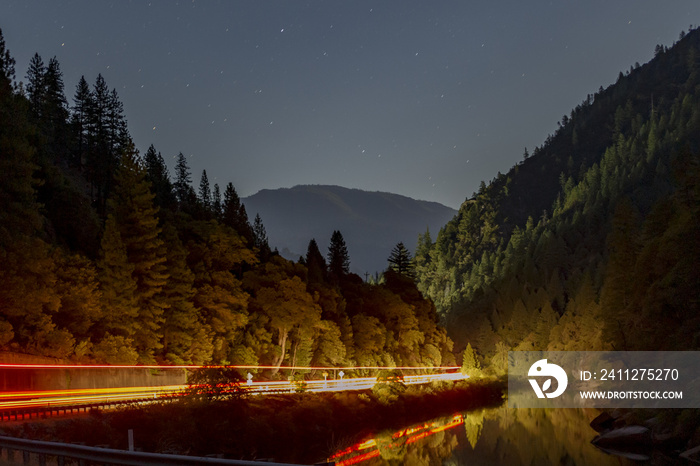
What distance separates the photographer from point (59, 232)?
56594mm

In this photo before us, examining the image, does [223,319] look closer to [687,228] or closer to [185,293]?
[185,293]

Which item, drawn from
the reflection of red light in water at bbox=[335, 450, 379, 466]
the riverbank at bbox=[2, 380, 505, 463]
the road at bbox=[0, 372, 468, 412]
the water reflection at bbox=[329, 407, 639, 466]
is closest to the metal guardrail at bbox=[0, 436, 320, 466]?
the riverbank at bbox=[2, 380, 505, 463]

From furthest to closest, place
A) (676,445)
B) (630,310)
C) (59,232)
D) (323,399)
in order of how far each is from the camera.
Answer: (59,232), (630,310), (323,399), (676,445)

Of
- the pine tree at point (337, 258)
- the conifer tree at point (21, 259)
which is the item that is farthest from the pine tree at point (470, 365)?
the conifer tree at point (21, 259)

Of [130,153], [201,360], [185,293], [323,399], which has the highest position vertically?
[130,153]

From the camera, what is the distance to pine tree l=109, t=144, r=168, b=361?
155 ft

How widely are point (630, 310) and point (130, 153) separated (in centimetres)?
3989

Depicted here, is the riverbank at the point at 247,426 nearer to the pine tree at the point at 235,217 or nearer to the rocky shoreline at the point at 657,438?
the rocky shoreline at the point at 657,438

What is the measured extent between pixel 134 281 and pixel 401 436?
21528 mm

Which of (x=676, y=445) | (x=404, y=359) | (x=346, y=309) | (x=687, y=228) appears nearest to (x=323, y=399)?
(x=676, y=445)

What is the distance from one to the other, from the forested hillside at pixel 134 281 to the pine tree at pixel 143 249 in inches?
3.9

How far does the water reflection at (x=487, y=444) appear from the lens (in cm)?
3910

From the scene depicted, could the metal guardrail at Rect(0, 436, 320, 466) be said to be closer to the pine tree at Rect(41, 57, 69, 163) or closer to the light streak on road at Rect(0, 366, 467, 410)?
the light streak on road at Rect(0, 366, 467, 410)

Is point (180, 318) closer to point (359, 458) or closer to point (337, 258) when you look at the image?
point (359, 458)
